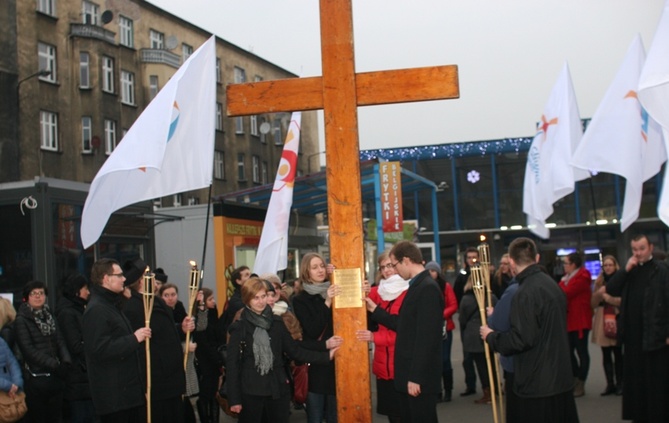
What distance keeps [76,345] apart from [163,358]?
1573 millimetres

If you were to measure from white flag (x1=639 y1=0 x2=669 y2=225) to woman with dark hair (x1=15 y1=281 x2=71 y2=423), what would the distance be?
18.8 feet

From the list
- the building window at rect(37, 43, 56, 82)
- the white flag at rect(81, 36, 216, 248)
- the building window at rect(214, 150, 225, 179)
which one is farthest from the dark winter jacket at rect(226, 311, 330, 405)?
the building window at rect(214, 150, 225, 179)

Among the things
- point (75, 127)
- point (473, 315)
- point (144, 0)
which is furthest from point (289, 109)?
point (144, 0)

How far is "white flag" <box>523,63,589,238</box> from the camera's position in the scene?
33.4ft

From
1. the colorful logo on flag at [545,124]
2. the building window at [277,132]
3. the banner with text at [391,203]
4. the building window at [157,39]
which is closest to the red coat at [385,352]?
the colorful logo on flag at [545,124]

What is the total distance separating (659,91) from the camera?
666 centimetres

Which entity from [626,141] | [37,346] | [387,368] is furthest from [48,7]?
[387,368]

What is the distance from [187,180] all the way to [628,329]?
4506mm

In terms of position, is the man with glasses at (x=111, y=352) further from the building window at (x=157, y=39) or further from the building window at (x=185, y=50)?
the building window at (x=185, y=50)

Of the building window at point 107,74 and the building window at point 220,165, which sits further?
the building window at point 220,165

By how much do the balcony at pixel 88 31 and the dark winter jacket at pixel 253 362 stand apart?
33.9m

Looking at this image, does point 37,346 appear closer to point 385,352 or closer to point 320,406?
point 320,406

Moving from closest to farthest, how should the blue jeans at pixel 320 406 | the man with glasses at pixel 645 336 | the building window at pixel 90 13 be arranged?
the blue jeans at pixel 320 406, the man with glasses at pixel 645 336, the building window at pixel 90 13

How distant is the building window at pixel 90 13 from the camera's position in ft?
129
